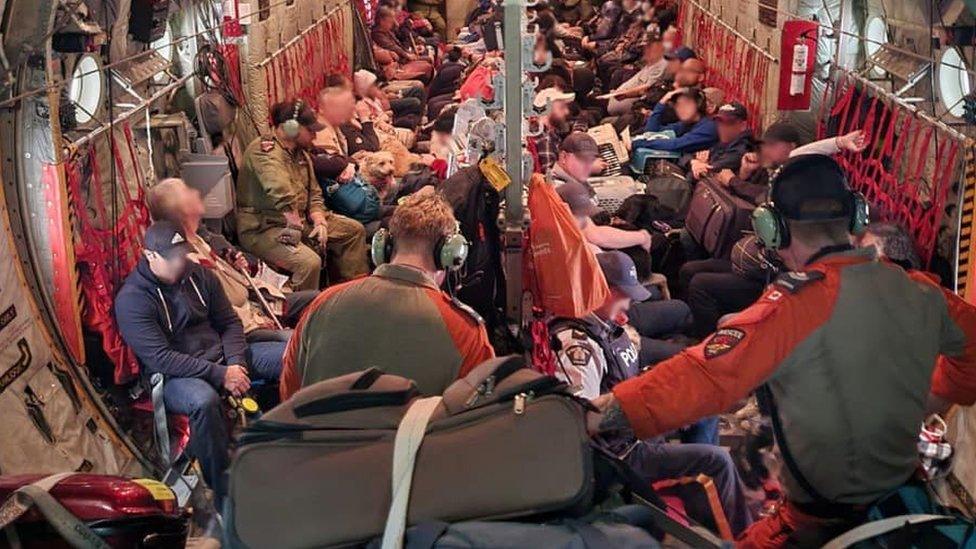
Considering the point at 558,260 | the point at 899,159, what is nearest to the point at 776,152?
the point at 899,159

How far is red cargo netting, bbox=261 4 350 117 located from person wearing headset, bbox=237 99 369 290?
1.38m

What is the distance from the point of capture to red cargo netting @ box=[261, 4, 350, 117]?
29.8 ft

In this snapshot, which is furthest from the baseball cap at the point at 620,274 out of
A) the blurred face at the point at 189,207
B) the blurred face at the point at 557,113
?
the blurred face at the point at 557,113

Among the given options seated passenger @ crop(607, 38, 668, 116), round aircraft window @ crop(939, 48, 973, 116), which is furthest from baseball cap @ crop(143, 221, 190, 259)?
seated passenger @ crop(607, 38, 668, 116)

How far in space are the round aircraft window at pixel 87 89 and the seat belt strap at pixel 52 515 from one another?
310 cm

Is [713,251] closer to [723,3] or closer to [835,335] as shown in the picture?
[835,335]

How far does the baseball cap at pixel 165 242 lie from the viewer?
471cm

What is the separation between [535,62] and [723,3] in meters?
7.02

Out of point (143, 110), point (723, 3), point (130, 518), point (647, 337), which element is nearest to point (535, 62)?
point (647, 337)

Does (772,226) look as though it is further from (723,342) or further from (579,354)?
(579,354)

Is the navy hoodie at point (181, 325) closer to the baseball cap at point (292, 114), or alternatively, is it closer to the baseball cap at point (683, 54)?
the baseball cap at point (292, 114)

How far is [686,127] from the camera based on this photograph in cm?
912

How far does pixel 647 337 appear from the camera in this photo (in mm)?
5992

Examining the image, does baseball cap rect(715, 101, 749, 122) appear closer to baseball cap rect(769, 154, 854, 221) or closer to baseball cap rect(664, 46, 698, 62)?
baseball cap rect(664, 46, 698, 62)
